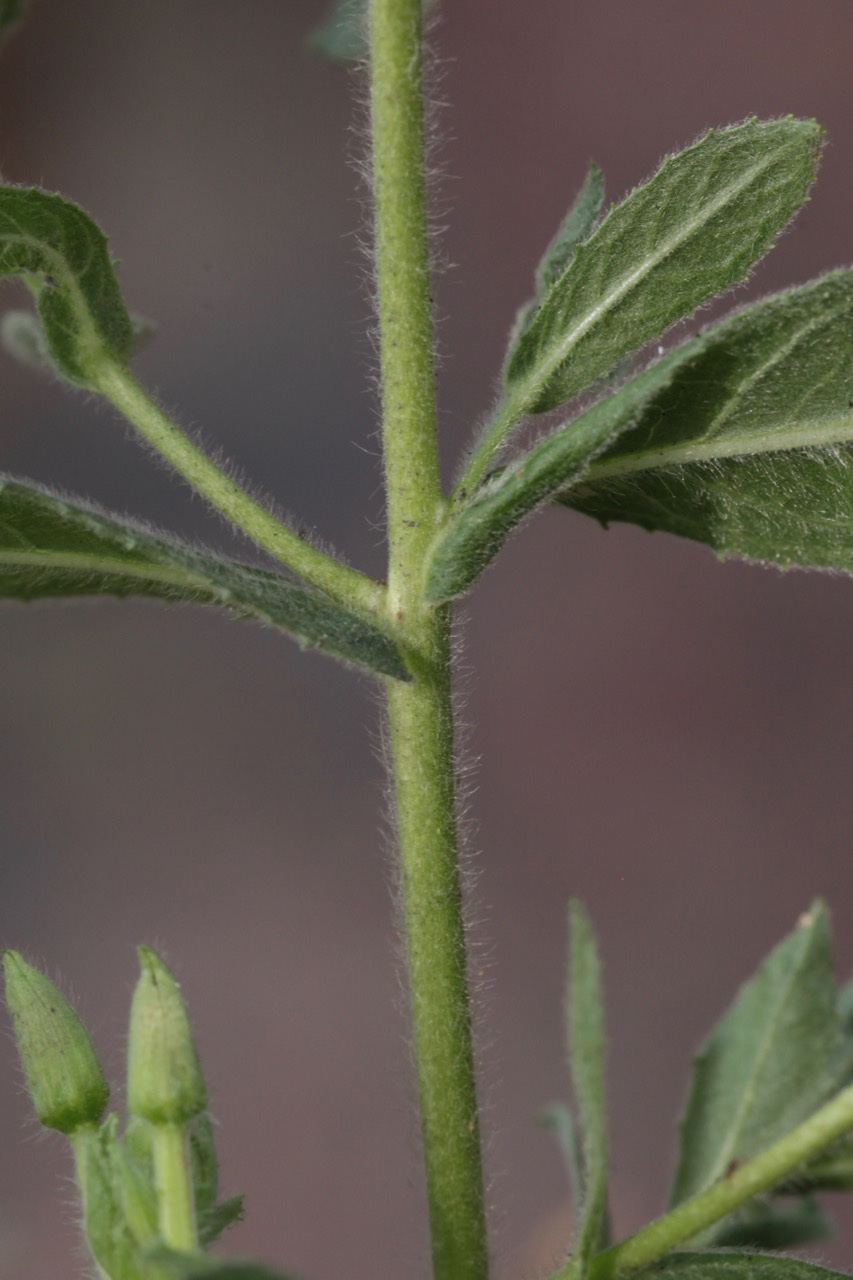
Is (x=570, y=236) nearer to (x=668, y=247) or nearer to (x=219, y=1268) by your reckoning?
(x=668, y=247)

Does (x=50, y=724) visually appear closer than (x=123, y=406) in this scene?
No

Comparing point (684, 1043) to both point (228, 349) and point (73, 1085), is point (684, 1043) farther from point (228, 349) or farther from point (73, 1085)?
point (73, 1085)

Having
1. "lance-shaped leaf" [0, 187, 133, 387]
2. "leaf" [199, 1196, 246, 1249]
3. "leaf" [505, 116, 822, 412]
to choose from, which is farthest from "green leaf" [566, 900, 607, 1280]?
"lance-shaped leaf" [0, 187, 133, 387]

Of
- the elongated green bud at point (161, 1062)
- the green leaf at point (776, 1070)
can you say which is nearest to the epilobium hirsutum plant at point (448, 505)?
the elongated green bud at point (161, 1062)

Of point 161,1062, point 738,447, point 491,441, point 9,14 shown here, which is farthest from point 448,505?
point 9,14

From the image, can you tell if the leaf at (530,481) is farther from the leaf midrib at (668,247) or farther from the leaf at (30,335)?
the leaf at (30,335)

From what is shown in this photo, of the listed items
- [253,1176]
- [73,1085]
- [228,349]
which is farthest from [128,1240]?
[228,349]
